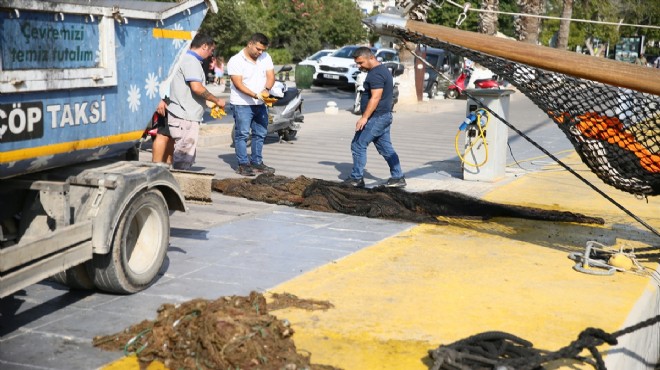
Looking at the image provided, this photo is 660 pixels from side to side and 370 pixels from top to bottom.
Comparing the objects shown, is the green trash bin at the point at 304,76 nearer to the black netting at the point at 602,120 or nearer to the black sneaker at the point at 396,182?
the black sneaker at the point at 396,182

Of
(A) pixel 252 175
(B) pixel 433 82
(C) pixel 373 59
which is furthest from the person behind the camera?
(B) pixel 433 82

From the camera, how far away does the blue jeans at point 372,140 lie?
410 inches

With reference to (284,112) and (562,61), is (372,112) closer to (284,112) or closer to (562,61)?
(562,61)

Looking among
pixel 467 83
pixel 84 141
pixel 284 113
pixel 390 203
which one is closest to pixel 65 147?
pixel 84 141

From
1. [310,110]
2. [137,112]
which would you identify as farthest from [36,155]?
[310,110]

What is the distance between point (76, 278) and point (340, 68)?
2741cm

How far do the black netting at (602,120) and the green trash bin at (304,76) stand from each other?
902 inches

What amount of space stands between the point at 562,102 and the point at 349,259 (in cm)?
227

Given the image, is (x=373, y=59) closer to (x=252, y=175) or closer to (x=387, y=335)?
(x=252, y=175)

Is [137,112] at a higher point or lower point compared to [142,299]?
higher

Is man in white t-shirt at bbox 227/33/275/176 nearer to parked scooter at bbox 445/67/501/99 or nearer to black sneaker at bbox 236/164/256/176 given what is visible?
black sneaker at bbox 236/164/256/176

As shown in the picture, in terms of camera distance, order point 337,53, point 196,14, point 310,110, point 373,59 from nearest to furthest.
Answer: point 196,14
point 373,59
point 310,110
point 337,53

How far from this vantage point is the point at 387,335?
5336 millimetres

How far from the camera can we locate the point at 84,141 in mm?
5523
